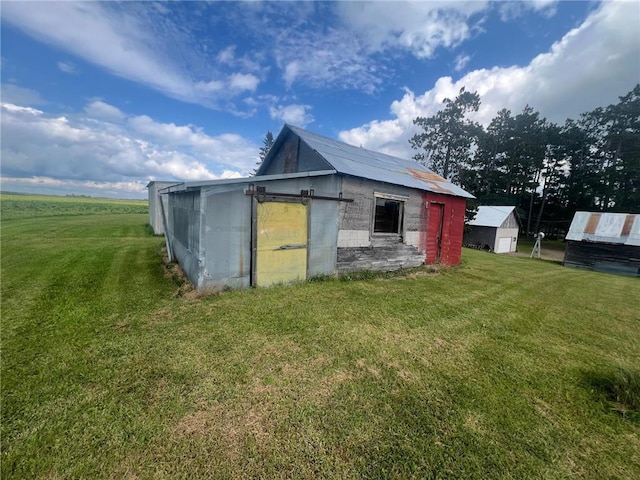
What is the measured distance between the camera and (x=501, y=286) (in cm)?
866

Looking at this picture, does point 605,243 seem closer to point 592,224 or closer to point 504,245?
point 592,224

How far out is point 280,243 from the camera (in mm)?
6707

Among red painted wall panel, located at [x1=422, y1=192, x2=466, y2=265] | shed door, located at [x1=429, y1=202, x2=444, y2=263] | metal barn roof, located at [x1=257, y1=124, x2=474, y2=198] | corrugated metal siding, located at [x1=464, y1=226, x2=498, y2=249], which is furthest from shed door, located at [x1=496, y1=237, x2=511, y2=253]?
shed door, located at [x1=429, y1=202, x2=444, y2=263]

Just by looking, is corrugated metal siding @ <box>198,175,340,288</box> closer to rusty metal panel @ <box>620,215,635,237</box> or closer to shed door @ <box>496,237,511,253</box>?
rusty metal panel @ <box>620,215,635,237</box>

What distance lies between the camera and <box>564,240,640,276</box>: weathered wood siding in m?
15.6

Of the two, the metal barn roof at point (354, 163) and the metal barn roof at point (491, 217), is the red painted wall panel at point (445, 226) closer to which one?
the metal barn roof at point (354, 163)

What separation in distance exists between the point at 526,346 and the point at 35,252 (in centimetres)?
1522

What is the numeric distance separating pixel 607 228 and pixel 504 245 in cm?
879

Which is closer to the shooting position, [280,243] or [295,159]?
[280,243]

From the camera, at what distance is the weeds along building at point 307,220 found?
19.5ft

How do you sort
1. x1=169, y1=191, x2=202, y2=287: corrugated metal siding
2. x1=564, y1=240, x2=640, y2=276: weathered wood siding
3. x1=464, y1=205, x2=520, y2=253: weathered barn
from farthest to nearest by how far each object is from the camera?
x1=464, y1=205, x2=520, y2=253: weathered barn
x1=564, y1=240, x2=640, y2=276: weathered wood siding
x1=169, y1=191, x2=202, y2=287: corrugated metal siding

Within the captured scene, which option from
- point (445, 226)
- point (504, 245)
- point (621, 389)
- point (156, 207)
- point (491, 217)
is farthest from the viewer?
point (491, 217)

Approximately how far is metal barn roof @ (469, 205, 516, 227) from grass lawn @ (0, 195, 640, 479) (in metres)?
21.6

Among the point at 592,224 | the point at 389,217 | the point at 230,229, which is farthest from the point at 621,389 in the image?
the point at 592,224
